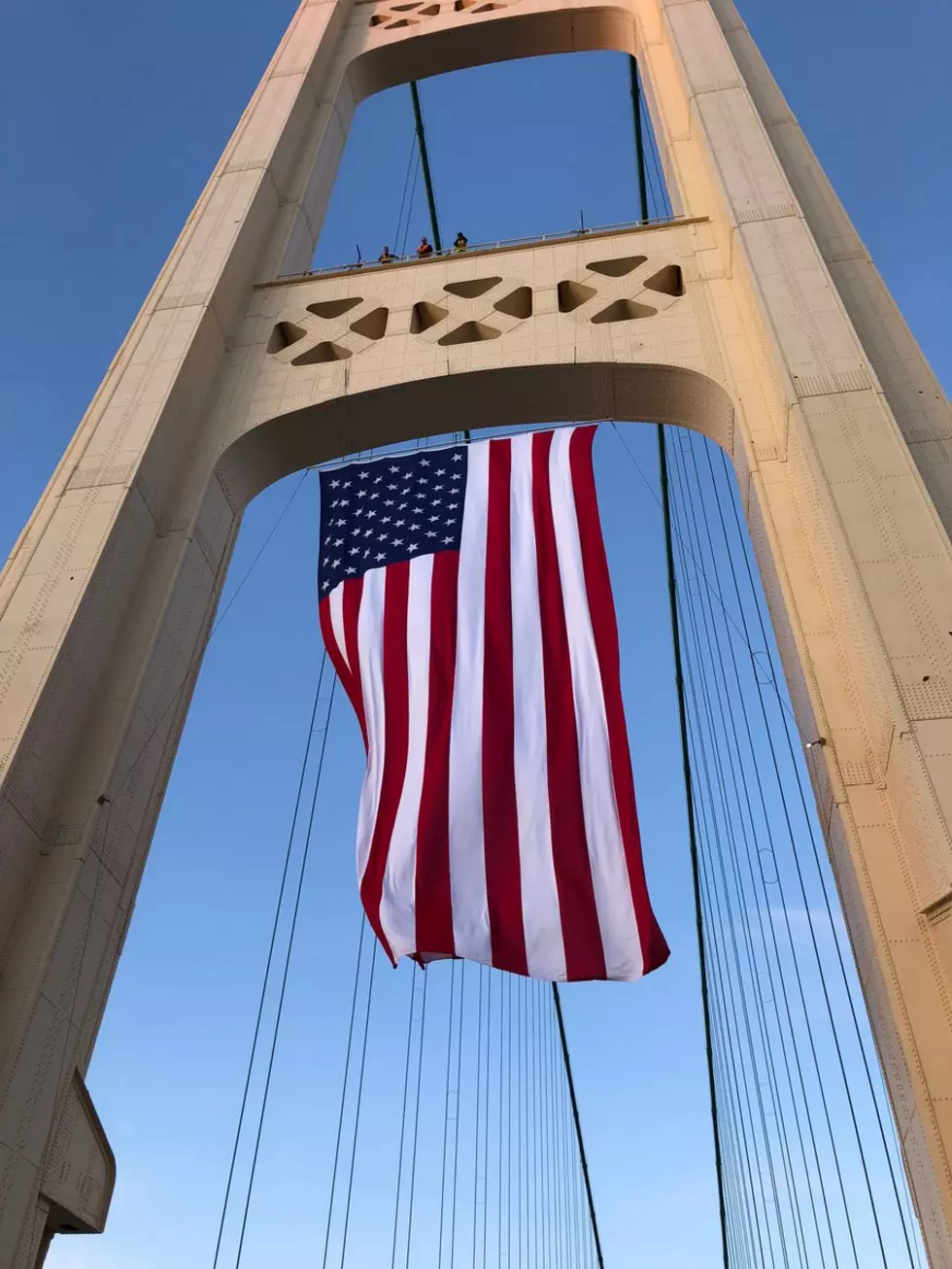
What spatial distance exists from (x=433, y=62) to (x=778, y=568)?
423 inches

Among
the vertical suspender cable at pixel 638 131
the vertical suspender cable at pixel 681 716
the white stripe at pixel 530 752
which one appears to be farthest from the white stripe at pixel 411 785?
the vertical suspender cable at pixel 638 131

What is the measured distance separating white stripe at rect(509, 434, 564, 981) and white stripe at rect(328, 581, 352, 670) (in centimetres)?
110

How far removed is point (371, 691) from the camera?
6488 millimetres

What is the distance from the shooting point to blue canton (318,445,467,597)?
23.9 feet

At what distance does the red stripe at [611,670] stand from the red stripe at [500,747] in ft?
1.69

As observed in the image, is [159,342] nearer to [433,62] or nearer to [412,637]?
[412,637]

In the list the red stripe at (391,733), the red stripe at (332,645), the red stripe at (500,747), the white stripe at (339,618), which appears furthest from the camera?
the white stripe at (339,618)

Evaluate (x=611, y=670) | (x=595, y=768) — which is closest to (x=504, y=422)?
(x=611, y=670)

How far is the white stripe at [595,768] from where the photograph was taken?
5.25 metres

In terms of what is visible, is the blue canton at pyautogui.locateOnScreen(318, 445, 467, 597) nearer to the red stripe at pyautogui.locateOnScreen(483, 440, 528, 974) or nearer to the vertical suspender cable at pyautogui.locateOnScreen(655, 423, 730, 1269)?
the red stripe at pyautogui.locateOnScreen(483, 440, 528, 974)

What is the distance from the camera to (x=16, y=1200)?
4.86 metres

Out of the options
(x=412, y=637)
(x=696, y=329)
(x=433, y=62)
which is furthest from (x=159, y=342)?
(x=433, y=62)

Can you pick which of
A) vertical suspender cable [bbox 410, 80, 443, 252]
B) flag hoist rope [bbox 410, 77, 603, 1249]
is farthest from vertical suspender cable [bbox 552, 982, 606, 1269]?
vertical suspender cable [bbox 410, 80, 443, 252]

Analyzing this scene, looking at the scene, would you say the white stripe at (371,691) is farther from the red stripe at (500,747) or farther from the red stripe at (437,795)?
the red stripe at (500,747)
